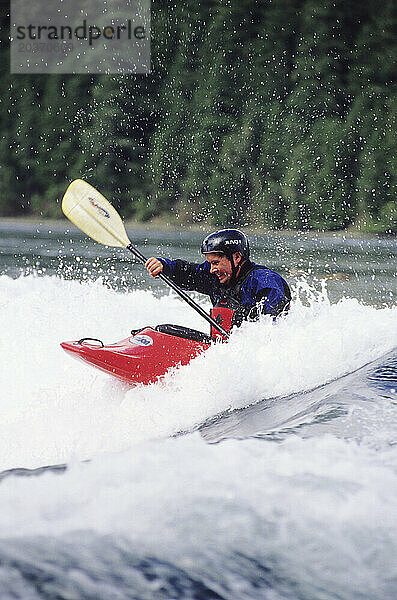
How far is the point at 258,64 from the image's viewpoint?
40156 millimetres

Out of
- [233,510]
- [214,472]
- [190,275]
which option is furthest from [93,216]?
[233,510]

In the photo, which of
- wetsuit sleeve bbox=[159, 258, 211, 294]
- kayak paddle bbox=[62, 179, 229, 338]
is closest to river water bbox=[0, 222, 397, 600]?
wetsuit sleeve bbox=[159, 258, 211, 294]

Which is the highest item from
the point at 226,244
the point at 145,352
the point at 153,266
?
the point at 226,244

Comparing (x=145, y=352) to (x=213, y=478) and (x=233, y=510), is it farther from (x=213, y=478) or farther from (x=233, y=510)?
(x=233, y=510)

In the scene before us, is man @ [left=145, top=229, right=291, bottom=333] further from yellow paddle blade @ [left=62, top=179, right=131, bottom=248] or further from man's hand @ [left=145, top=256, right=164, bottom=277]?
yellow paddle blade @ [left=62, top=179, right=131, bottom=248]

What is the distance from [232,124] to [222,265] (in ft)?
110

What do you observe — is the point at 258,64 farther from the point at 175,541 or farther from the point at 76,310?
the point at 175,541

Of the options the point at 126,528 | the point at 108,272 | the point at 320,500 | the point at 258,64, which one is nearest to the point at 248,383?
the point at 320,500

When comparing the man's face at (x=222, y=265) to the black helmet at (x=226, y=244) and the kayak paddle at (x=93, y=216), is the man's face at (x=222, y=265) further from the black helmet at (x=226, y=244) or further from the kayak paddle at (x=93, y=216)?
the kayak paddle at (x=93, y=216)

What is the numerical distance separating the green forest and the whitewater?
22.5 m

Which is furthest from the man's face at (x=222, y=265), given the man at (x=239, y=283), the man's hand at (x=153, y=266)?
the man's hand at (x=153, y=266)

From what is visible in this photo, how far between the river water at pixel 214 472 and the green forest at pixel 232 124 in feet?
73.2

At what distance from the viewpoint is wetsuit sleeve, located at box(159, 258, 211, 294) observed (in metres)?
5.00

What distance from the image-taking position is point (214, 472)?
2949 mm
